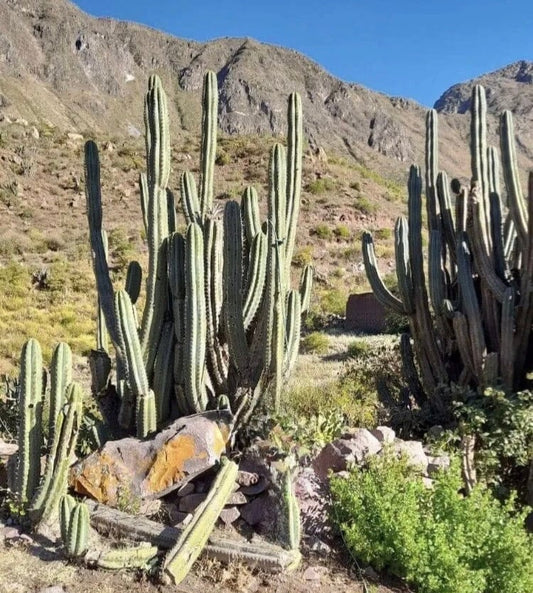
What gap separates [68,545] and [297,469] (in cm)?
162

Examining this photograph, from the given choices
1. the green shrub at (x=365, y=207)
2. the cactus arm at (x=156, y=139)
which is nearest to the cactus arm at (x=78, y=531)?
the cactus arm at (x=156, y=139)

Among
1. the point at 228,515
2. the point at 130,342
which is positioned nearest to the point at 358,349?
the point at 130,342

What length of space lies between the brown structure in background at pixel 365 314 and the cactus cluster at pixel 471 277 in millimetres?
8134

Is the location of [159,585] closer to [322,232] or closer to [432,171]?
[432,171]

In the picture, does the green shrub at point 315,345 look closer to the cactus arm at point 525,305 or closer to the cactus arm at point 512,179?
the cactus arm at point 525,305

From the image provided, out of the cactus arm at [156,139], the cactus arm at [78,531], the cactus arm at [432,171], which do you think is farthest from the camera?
the cactus arm at [432,171]

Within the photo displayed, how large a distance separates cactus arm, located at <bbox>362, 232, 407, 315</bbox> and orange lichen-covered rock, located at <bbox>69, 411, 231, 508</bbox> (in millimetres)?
3471

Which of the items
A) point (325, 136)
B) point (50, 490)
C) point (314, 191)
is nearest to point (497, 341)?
point (50, 490)

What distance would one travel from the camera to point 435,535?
3975 millimetres

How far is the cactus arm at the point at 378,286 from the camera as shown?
785cm

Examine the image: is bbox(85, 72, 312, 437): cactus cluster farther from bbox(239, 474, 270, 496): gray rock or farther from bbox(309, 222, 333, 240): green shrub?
bbox(309, 222, 333, 240): green shrub

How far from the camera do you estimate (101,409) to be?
5.98 metres

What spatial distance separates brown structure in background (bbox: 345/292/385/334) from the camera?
1615 centimetres

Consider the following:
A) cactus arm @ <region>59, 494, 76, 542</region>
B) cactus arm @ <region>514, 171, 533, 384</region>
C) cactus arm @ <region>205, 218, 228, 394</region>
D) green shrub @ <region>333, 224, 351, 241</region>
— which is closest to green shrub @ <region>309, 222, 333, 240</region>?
green shrub @ <region>333, 224, 351, 241</region>
